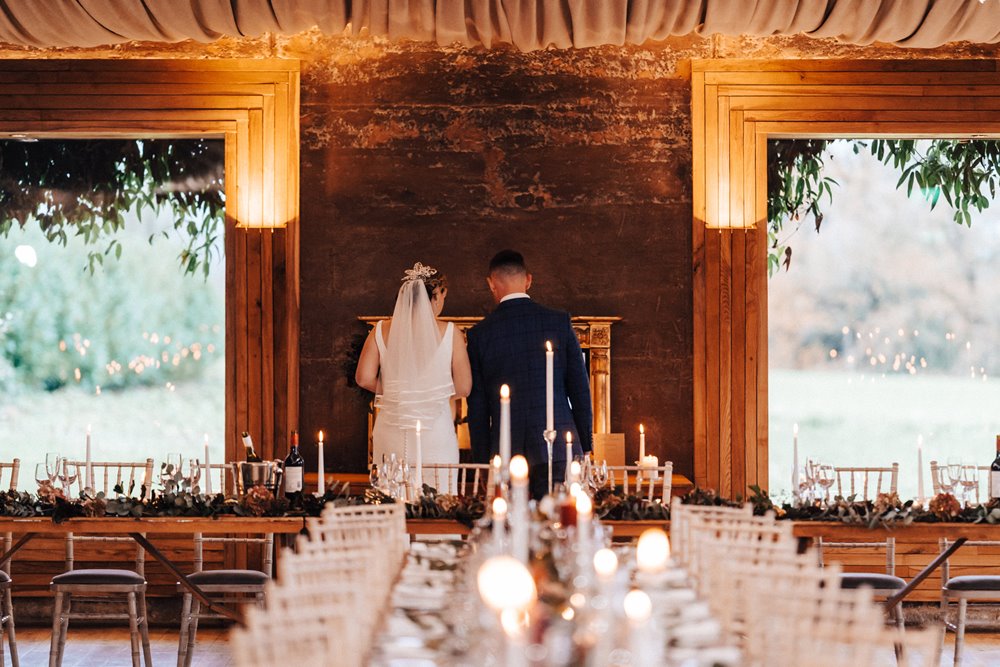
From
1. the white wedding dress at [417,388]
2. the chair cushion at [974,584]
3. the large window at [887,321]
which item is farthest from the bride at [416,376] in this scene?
the chair cushion at [974,584]

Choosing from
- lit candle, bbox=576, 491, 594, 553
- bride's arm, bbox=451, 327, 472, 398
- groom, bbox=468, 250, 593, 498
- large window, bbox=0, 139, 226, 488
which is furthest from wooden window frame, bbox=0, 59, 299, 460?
lit candle, bbox=576, 491, 594, 553

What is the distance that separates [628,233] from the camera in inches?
310

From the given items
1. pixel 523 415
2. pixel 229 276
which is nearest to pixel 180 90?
pixel 229 276

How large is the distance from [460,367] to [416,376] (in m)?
0.26

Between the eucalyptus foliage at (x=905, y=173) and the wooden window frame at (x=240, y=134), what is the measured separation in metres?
Result: 3.13

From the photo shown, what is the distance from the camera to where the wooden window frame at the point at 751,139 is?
25.5 feet

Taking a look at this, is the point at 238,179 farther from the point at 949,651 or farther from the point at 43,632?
the point at 949,651

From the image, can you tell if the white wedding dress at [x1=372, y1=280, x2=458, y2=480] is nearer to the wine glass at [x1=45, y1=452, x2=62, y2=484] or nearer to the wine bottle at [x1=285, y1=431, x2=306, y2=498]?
the wine bottle at [x1=285, y1=431, x2=306, y2=498]

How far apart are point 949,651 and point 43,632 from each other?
213 inches

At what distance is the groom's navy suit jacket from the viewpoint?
6035 millimetres

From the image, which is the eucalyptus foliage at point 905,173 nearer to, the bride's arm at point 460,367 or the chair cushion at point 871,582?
the bride's arm at point 460,367

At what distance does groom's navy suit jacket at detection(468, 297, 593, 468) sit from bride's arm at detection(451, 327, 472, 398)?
20.2 inches

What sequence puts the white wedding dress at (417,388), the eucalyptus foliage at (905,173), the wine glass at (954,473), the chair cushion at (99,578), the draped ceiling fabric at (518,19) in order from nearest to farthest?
the wine glass at (954,473) < the chair cushion at (99,578) < the draped ceiling fabric at (518,19) < the white wedding dress at (417,388) < the eucalyptus foliage at (905,173)

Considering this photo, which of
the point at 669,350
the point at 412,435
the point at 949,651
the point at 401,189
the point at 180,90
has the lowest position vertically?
the point at 949,651
